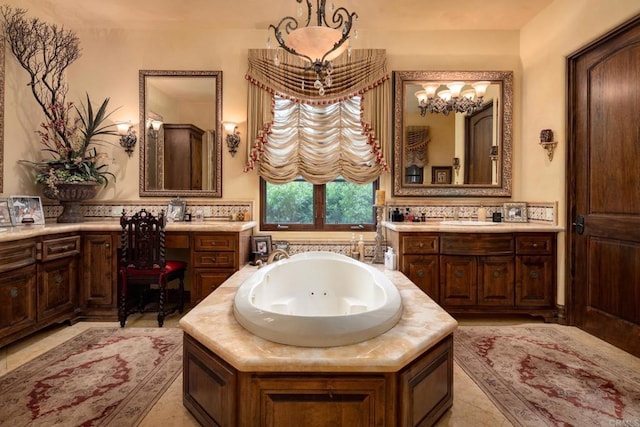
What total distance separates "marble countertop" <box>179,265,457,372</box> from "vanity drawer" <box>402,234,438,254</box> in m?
1.27

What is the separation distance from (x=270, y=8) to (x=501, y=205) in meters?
3.15

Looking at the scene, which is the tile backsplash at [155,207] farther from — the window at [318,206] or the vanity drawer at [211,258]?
the vanity drawer at [211,258]

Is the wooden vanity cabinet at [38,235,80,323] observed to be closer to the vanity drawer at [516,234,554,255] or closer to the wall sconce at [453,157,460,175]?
the wall sconce at [453,157,460,175]

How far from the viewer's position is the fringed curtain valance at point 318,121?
3.59 meters

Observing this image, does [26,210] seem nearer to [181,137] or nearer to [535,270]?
[181,137]

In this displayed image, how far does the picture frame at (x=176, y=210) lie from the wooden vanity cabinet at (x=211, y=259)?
626mm

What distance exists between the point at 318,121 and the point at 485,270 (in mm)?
2194

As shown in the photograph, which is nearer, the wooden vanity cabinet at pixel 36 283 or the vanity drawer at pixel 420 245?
the wooden vanity cabinet at pixel 36 283

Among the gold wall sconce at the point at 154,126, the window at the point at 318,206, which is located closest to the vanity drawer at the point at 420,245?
the window at the point at 318,206

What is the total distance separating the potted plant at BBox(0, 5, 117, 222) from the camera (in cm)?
312

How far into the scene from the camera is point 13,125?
3158 mm

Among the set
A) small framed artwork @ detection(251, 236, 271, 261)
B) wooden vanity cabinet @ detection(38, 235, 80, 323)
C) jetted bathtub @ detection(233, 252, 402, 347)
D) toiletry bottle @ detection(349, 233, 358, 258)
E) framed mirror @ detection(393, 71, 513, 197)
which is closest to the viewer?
jetted bathtub @ detection(233, 252, 402, 347)

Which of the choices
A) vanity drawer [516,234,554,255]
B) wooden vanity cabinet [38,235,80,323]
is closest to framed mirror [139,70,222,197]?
wooden vanity cabinet [38,235,80,323]

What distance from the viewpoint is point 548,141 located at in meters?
3.20
